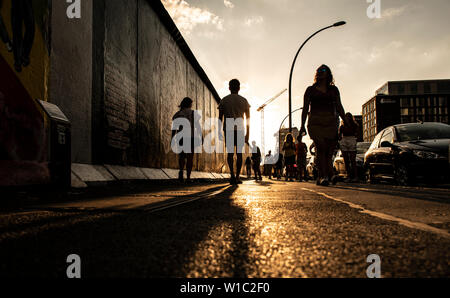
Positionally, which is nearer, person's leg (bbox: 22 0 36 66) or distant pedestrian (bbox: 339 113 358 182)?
person's leg (bbox: 22 0 36 66)

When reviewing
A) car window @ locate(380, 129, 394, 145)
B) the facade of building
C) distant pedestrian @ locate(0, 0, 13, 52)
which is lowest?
car window @ locate(380, 129, 394, 145)

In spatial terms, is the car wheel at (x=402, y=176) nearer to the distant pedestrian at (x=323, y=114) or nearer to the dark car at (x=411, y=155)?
the dark car at (x=411, y=155)

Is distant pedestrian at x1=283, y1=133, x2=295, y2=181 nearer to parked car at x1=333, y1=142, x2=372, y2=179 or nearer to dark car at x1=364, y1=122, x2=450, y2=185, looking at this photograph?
parked car at x1=333, y1=142, x2=372, y2=179

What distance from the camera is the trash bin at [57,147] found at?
4.12 meters

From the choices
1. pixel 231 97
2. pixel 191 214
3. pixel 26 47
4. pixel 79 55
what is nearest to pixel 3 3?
pixel 26 47

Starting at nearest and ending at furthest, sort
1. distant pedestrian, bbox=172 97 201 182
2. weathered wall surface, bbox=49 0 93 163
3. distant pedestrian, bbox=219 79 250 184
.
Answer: weathered wall surface, bbox=49 0 93 163 < distant pedestrian, bbox=219 79 250 184 < distant pedestrian, bbox=172 97 201 182

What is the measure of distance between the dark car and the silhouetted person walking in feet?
24.2

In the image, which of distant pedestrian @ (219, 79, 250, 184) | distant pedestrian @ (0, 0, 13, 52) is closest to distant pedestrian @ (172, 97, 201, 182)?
distant pedestrian @ (219, 79, 250, 184)

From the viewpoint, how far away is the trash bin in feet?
13.5

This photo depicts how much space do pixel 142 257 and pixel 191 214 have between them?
1.10m

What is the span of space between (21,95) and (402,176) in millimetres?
7522

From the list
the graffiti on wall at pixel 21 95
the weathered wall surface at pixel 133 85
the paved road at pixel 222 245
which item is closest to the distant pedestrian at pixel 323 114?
the weathered wall surface at pixel 133 85

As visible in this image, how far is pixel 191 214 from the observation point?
2.12 meters
